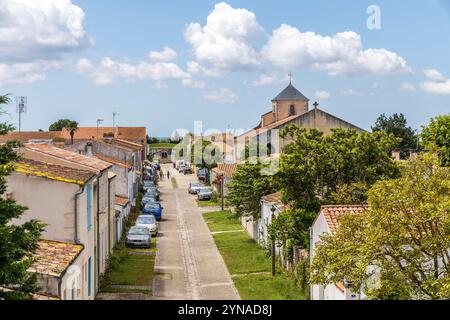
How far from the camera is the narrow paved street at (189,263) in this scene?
24.4m

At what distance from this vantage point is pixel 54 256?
52.5 feet

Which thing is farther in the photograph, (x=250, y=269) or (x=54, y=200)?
(x=250, y=269)

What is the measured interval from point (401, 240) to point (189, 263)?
59.6ft

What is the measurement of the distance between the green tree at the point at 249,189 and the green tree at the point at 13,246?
24.5m

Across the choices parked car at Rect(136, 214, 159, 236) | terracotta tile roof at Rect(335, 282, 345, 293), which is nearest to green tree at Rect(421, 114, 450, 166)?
parked car at Rect(136, 214, 159, 236)

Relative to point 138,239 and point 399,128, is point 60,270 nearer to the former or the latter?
point 138,239

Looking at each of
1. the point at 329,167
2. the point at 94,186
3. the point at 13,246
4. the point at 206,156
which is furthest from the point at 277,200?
the point at 206,156

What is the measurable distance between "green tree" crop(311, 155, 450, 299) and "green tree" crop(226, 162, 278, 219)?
848 inches

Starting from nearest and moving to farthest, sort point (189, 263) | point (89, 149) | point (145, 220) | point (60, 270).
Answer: point (60, 270), point (189, 263), point (145, 220), point (89, 149)

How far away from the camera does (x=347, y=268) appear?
14.1 meters

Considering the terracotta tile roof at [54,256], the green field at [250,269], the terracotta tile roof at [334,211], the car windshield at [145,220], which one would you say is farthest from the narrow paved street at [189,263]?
the terracotta tile roof at [54,256]
